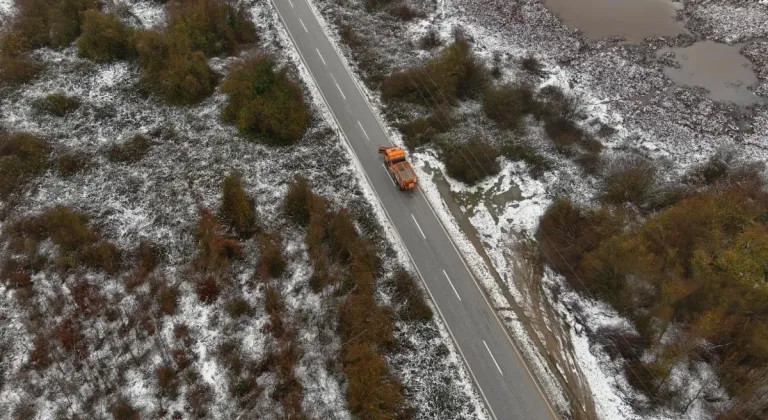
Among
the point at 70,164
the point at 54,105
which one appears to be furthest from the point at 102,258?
the point at 54,105

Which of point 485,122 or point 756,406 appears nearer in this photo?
point 756,406

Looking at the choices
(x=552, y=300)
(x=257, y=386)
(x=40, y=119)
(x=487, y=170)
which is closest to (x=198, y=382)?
(x=257, y=386)

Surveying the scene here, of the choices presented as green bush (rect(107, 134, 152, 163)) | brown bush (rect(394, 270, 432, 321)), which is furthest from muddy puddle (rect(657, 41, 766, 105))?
green bush (rect(107, 134, 152, 163))

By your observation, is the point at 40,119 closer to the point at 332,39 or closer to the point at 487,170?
the point at 332,39

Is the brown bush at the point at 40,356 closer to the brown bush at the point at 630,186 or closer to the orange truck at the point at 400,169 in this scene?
the orange truck at the point at 400,169

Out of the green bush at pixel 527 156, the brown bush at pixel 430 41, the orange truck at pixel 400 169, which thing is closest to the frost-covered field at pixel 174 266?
the orange truck at pixel 400 169
